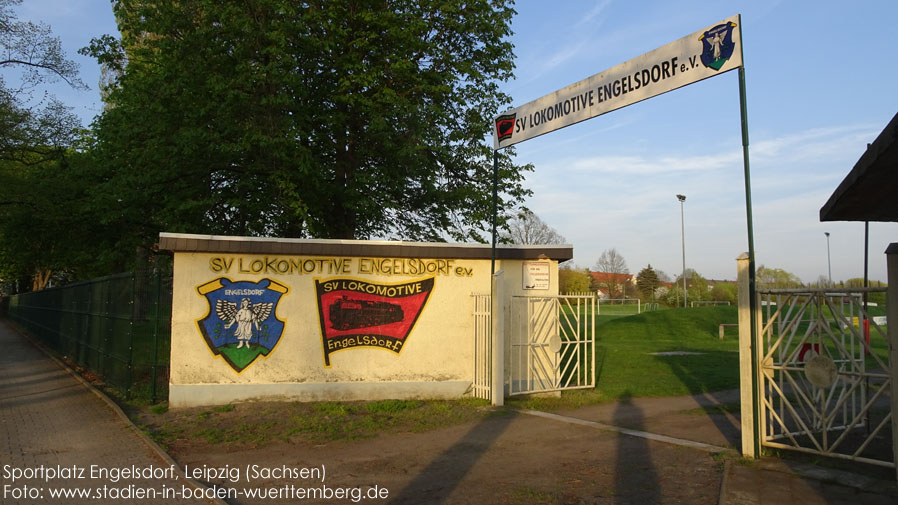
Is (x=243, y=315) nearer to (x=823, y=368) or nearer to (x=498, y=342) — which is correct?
(x=498, y=342)

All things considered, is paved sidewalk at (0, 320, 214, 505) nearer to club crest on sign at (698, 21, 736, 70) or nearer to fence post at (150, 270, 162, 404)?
fence post at (150, 270, 162, 404)

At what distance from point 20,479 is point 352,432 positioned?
3.96 m

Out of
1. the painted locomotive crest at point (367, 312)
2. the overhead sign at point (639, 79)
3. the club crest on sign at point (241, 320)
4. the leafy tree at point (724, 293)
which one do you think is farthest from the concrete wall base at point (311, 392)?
the leafy tree at point (724, 293)

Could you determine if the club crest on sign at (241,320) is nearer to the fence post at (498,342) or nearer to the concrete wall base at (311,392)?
the concrete wall base at (311,392)

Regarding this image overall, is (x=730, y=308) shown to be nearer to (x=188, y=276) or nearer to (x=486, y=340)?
(x=486, y=340)

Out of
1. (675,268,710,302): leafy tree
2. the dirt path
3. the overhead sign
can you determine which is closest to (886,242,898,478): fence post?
the dirt path

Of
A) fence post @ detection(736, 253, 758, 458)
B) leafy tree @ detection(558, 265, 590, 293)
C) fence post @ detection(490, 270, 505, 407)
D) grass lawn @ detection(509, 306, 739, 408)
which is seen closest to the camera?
fence post @ detection(736, 253, 758, 458)

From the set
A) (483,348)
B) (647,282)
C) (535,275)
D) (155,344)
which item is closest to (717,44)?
(535,275)

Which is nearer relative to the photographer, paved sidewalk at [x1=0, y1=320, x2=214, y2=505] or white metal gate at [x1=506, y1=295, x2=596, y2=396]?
paved sidewalk at [x1=0, y1=320, x2=214, y2=505]

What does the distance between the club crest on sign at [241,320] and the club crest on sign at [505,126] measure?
4.59 metres

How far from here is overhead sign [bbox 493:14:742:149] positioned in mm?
7348

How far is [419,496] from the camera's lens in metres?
6.21

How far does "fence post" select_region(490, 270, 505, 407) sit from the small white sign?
1.11 m

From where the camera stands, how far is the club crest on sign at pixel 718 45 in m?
7.28
